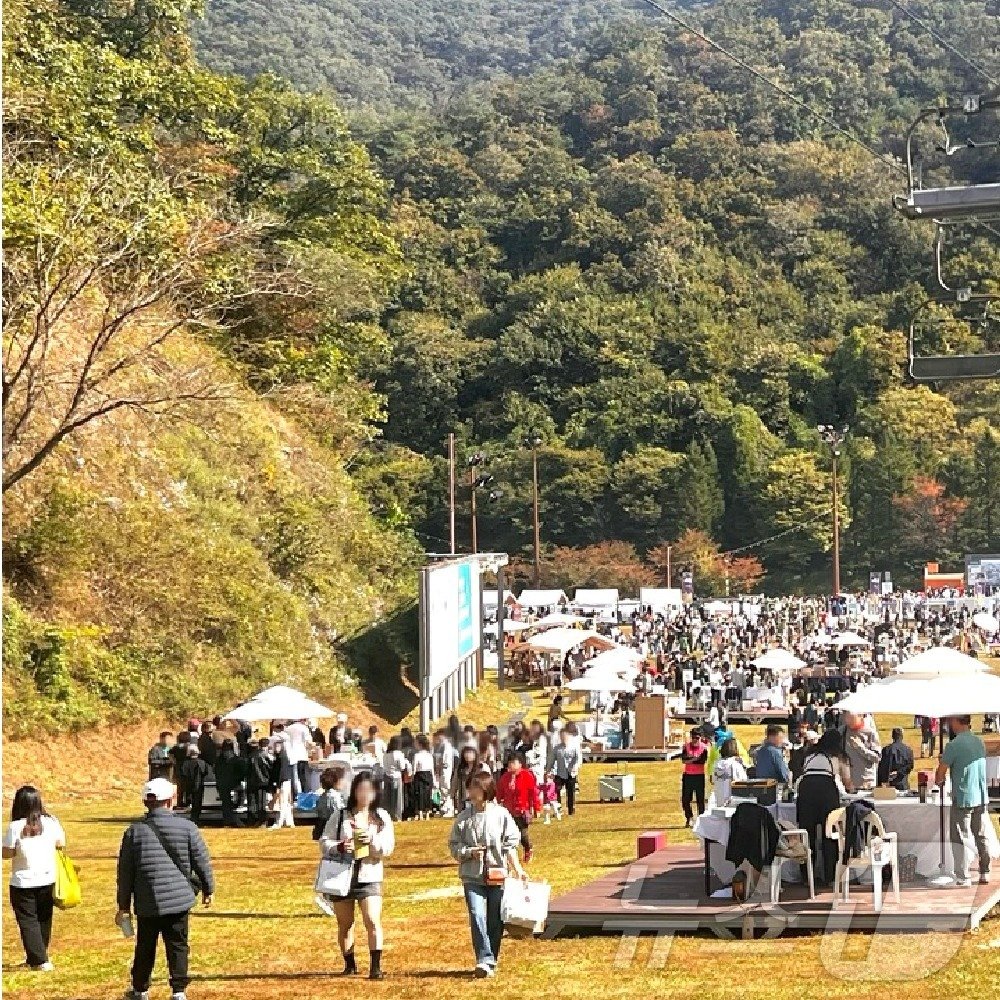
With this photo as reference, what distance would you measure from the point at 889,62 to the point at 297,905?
7293 inches

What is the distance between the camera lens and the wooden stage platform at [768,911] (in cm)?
1281

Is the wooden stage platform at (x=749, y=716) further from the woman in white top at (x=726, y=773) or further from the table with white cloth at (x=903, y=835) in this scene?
the table with white cloth at (x=903, y=835)

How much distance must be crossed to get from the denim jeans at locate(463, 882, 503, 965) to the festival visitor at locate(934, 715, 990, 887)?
4321 mm

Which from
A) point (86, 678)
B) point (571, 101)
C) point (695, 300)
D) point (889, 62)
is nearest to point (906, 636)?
point (86, 678)

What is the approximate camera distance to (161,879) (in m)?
10.1

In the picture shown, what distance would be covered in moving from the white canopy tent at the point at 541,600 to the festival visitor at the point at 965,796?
2256 inches

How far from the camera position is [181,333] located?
42.9 m

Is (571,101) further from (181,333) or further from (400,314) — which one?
(181,333)

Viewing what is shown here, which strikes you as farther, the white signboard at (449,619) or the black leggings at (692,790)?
the white signboard at (449,619)

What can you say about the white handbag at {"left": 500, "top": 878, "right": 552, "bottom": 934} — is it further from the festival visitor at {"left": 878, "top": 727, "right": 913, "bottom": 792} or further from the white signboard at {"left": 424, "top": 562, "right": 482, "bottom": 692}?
the white signboard at {"left": 424, "top": 562, "right": 482, "bottom": 692}

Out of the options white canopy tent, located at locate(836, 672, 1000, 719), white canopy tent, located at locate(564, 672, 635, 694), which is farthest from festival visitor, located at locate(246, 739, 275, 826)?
white canopy tent, located at locate(564, 672, 635, 694)

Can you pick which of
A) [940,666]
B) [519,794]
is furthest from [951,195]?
[519,794]

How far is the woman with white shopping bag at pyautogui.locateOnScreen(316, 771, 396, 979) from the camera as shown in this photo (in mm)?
11367

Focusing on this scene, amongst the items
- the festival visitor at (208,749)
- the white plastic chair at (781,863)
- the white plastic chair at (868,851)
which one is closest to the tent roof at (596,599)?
the festival visitor at (208,749)
